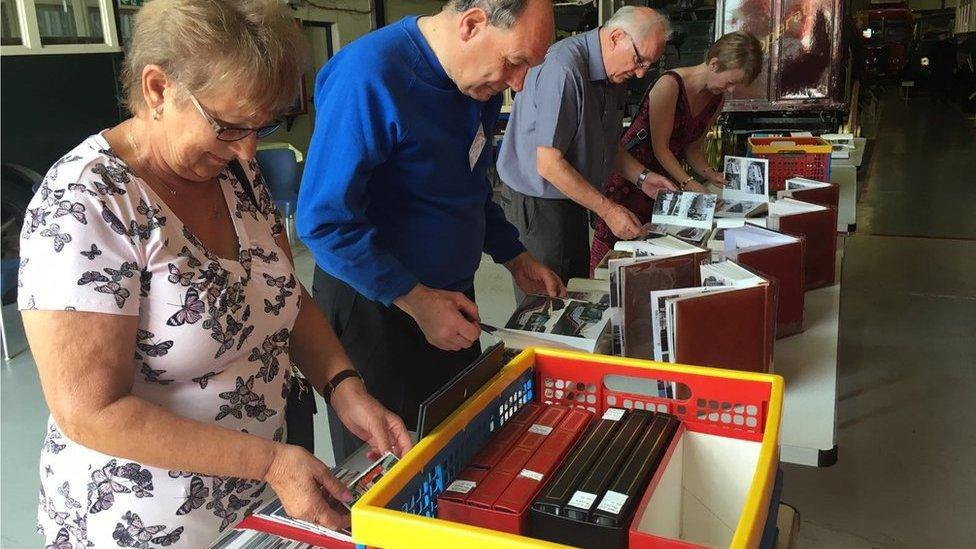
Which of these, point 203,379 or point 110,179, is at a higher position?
point 110,179

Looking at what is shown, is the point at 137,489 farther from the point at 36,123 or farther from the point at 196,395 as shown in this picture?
the point at 36,123

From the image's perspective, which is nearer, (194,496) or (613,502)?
(613,502)

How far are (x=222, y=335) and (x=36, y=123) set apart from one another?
503 centimetres

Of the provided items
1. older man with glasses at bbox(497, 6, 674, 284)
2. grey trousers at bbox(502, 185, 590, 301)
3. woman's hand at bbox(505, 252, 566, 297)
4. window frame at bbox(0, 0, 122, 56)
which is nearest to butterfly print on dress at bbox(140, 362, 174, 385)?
woman's hand at bbox(505, 252, 566, 297)

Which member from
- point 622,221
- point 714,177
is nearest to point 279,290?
point 622,221

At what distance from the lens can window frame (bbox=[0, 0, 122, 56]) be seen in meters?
4.94

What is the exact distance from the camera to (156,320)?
3.23 ft

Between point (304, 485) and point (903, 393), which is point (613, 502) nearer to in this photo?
point (304, 485)

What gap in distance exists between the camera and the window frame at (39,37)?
4.94 meters

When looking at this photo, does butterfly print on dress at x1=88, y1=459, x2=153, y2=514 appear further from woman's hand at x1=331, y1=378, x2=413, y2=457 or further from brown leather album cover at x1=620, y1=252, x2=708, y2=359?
brown leather album cover at x1=620, y1=252, x2=708, y2=359

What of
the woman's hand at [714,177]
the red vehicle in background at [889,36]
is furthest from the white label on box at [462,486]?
the red vehicle in background at [889,36]

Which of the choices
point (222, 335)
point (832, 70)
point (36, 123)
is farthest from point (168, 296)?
point (832, 70)

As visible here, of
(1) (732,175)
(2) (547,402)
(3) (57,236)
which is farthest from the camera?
(1) (732,175)

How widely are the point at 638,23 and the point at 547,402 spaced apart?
1662 millimetres
